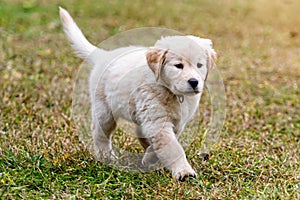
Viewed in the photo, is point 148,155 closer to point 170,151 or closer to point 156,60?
point 170,151

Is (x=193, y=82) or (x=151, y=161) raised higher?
(x=193, y=82)

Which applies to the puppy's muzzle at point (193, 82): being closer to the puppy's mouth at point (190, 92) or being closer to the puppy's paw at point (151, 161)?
the puppy's mouth at point (190, 92)

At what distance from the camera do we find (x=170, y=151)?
11.8 ft

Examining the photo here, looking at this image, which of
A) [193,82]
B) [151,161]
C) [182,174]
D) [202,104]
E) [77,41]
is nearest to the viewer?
[193,82]

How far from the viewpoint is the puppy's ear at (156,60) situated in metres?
3.45

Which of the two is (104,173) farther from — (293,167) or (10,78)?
(10,78)

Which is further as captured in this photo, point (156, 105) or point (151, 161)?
point (151, 161)

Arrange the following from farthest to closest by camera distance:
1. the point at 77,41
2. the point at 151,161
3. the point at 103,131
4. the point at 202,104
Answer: the point at 202,104
the point at 77,41
the point at 103,131
the point at 151,161

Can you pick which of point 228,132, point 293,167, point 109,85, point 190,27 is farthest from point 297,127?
point 190,27

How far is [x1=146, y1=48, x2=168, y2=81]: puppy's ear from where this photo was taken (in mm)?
3451

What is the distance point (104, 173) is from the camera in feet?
12.1

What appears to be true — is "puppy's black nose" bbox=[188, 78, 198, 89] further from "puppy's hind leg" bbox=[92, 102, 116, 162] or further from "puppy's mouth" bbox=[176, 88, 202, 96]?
"puppy's hind leg" bbox=[92, 102, 116, 162]

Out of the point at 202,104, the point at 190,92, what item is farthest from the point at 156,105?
the point at 202,104

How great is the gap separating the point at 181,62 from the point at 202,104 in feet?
8.44
